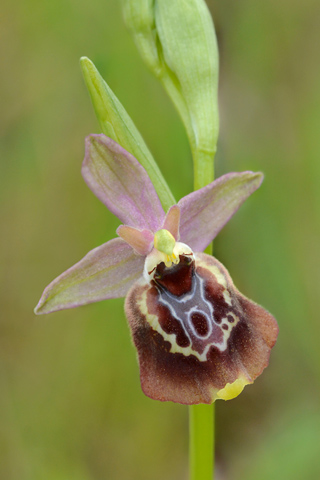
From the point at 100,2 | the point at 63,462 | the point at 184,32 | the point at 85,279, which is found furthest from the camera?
the point at 100,2

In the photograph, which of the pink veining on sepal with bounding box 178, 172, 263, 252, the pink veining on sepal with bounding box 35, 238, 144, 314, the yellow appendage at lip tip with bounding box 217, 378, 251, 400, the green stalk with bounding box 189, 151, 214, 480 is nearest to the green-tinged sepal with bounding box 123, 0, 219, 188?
the green stalk with bounding box 189, 151, 214, 480

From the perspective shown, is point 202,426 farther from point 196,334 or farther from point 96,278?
point 96,278

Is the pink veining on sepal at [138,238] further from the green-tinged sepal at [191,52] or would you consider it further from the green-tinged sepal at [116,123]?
the green-tinged sepal at [191,52]

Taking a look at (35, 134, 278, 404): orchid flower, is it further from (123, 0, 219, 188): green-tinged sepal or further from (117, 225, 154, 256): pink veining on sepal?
(123, 0, 219, 188): green-tinged sepal

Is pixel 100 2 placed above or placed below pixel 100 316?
above

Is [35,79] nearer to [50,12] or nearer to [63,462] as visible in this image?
[50,12]

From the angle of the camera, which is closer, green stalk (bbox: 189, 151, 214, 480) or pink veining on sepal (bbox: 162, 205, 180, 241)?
pink veining on sepal (bbox: 162, 205, 180, 241)

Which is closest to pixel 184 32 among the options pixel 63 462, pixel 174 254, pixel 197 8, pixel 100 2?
pixel 197 8
